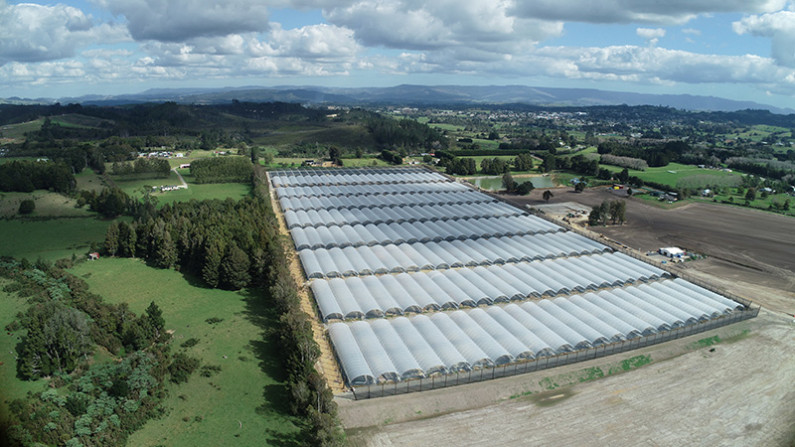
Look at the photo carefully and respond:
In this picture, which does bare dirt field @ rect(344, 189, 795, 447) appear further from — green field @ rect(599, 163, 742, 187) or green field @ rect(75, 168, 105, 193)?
green field @ rect(75, 168, 105, 193)

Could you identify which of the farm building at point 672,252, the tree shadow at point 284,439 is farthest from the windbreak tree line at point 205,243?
the farm building at point 672,252

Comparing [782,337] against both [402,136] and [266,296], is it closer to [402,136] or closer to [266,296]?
[266,296]

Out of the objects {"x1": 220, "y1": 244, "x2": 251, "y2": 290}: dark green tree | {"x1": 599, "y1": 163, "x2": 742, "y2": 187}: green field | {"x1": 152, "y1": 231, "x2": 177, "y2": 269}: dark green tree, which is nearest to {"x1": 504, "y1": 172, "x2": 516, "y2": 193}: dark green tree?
{"x1": 599, "y1": 163, "x2": 742, "y2": 187}: green field

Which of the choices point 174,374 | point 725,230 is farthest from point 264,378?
point 725,230

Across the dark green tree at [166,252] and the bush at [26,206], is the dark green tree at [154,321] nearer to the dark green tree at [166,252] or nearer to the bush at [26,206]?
the dark green tree at [166,252]

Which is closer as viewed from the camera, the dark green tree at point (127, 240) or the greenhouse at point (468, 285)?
the greenhouse at point (468, 285)

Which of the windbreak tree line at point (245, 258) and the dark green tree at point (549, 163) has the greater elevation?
the dark green tree at point (549, 163)

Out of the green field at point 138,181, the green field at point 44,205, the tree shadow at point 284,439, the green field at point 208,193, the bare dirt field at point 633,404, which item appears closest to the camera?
the tree shadow at point 284,439
